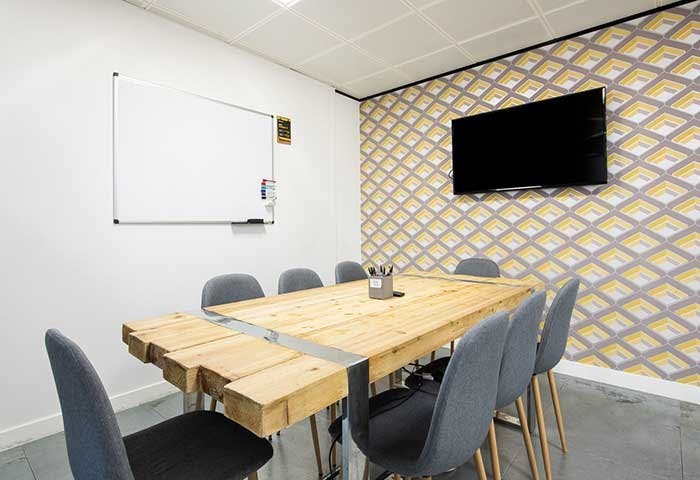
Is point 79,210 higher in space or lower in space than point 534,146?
lower

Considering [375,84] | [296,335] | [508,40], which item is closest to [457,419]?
[296,335]

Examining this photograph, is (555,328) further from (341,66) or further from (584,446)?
(341,66)

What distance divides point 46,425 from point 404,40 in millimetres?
3850

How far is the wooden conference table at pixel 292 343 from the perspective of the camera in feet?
2.84

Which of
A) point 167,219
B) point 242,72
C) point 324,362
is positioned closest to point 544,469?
point 324,362

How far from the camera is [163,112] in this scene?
272cm

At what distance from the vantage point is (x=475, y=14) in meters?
2.75

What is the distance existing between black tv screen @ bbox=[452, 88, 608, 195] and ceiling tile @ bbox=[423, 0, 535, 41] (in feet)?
2.51

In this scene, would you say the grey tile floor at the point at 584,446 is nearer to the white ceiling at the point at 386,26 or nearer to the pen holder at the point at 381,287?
the pen holder at the point at 381,287

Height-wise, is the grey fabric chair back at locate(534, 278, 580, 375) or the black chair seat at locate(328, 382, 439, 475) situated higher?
the grey fabric chair back at locate(534, 278, 580, 375)

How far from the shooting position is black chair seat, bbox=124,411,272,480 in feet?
3.34

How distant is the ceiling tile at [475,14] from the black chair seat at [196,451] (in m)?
3.01

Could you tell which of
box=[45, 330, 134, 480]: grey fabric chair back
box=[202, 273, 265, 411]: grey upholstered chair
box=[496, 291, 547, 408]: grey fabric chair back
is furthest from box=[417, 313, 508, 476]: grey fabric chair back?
box=[202, 273, 265, 411]: grey upholstered chair

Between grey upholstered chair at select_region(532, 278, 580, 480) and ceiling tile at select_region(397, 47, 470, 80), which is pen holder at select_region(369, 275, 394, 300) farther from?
ceiling tile at select_region(397, 47, 470, 80)
